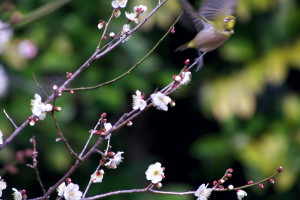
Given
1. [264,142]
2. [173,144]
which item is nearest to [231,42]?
[264,142]

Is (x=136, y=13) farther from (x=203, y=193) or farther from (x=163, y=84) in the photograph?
(x=163, y=84)

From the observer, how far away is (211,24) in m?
1.86

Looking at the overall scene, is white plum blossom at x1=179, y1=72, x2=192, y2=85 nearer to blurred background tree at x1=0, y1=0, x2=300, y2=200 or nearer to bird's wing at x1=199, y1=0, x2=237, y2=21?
bird's wing at x1=199, y1=0, x2=237, y2=21

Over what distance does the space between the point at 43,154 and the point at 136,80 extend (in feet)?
2.62

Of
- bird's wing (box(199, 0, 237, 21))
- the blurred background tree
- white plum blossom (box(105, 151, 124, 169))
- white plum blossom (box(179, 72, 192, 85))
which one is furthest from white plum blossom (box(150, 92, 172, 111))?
the blurred background tree

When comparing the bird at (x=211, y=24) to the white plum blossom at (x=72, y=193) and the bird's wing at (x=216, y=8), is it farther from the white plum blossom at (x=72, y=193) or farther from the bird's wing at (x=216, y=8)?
the white plum blossom at (x=72, y=193)

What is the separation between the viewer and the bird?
1.69 metres

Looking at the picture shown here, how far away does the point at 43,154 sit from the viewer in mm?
4000

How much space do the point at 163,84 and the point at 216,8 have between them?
207 cm

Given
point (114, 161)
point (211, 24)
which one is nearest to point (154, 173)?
point (114, 161)

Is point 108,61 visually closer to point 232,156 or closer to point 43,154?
point 43,154

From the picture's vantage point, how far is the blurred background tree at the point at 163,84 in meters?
3.90

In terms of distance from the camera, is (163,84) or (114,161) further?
(163,84)

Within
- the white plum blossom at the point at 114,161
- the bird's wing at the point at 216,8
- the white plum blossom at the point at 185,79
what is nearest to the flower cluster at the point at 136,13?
the white plum blossom at the point at 185,79
